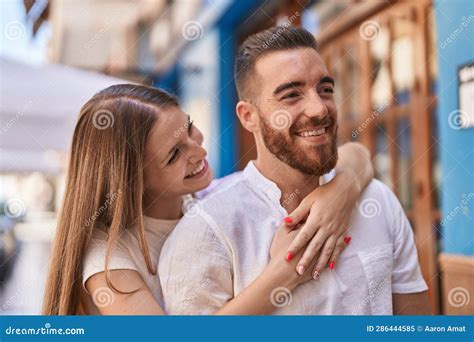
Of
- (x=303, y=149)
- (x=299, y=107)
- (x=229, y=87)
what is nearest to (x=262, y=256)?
(x=303, y=149)

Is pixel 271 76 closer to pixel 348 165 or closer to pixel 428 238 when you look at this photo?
pixel 348 165

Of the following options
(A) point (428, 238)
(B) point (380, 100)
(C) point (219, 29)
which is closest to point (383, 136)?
(B) point (380, 100)

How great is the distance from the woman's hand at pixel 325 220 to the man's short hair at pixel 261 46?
34cm

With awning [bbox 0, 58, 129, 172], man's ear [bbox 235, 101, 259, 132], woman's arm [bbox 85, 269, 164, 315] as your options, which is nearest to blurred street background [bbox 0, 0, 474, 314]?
awning [bbox 0, 58, 129, 172]

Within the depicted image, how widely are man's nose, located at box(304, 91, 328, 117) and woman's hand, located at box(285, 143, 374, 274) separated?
0.23 meters

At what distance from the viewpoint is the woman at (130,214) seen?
1379 millimetres

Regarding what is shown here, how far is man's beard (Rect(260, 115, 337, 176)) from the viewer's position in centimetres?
142

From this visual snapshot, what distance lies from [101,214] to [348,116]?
3.92ft

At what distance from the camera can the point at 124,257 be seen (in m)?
1.39

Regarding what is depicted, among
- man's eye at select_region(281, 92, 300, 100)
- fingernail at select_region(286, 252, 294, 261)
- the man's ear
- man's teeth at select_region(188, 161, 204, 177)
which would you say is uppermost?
man's eye at select_region(281, 92, 300, 100)

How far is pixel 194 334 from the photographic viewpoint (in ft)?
4.97

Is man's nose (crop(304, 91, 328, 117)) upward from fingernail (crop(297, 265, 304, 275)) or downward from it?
upward

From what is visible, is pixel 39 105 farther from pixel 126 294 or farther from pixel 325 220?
pixel 325 220

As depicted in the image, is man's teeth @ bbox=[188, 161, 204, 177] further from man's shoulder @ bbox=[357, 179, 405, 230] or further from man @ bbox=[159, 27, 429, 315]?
man's shoulder @ bbox=[357, 179, 405, 230]
